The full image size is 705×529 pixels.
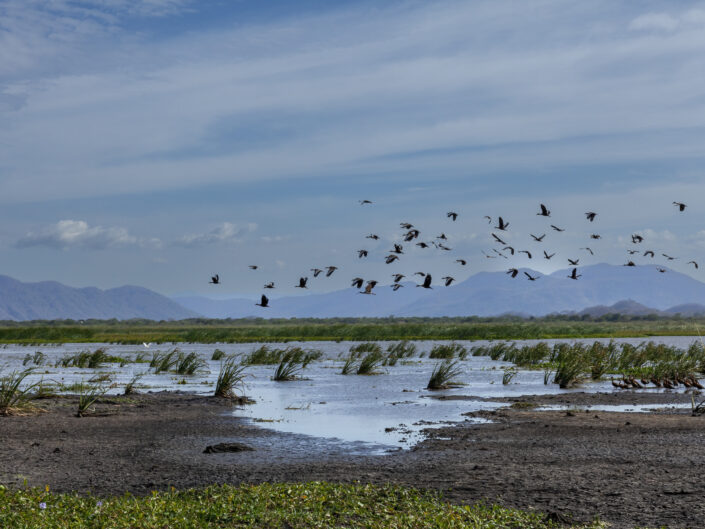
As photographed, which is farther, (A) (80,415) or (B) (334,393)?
(B) (334,393)

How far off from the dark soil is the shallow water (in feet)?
3.87

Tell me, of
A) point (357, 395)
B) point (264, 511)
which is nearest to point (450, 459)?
point (264, 511)

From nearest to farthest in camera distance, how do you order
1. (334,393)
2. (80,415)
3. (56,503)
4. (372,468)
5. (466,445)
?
1. (56,503)
2. (372,468)
3. (466,445)
4. (80,415)
5. (334,393)

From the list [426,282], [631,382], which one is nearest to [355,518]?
[426,282]

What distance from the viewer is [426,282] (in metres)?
20.5

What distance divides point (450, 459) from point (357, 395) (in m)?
15.3

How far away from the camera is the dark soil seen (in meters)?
12.6

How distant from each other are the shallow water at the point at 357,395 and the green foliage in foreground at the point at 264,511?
5581 millimetres

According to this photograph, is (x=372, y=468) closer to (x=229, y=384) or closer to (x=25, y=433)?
(x=25, y=433)

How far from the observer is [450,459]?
15992 mm

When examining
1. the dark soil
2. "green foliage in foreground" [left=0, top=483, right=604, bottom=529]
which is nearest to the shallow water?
the dark soil

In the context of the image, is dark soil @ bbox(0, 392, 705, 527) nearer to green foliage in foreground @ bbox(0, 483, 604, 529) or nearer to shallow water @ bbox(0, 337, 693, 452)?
green foliage in foreground @ bbox(0, 483, 604, 529)

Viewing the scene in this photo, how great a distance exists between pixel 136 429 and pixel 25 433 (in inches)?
105

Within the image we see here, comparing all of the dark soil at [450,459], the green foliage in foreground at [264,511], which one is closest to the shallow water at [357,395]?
the dark soil at [450,459]
